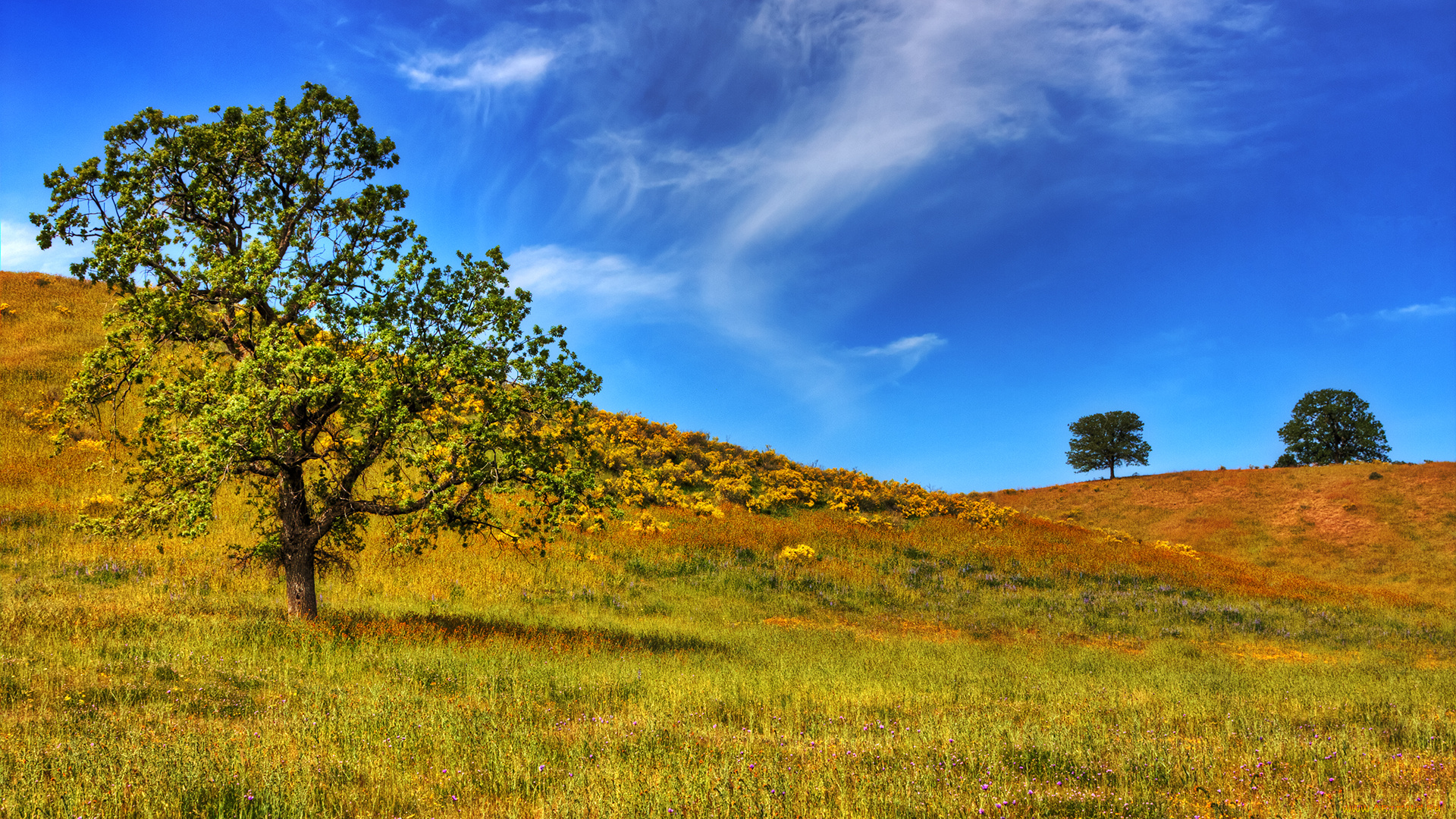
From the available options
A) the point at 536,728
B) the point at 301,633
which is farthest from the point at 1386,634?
the point at 301,633

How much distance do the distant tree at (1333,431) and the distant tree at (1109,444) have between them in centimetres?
1358

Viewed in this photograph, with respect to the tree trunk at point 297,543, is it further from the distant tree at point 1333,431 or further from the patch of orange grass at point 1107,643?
the distant tree at point 1333,431

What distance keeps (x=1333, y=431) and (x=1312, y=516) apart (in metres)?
26.3

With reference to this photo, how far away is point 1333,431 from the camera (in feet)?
237

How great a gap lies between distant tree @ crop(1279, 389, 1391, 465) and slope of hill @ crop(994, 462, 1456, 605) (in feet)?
40.4

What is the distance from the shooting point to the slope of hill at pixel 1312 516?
44.9m

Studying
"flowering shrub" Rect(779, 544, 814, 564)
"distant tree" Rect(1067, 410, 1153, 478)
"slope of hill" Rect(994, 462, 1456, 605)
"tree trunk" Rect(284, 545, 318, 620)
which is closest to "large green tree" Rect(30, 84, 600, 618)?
"tree trunk" Rect(284, 545, 318, 620)

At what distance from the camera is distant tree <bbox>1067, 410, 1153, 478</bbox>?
266ft

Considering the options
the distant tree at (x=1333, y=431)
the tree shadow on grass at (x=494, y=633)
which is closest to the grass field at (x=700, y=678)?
the tree shadow on grass at (x=494, y=633)

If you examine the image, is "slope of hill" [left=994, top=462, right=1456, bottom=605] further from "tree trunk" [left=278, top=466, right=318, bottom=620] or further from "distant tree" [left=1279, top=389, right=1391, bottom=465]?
"tree trunk" [left=278, top=466, right=318, bottom=620]

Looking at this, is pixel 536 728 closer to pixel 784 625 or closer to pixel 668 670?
pixel 668 670

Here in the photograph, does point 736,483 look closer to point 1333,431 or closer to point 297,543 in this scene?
point 297,543

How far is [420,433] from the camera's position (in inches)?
531

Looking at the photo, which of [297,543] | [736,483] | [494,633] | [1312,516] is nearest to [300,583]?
[297,543]
